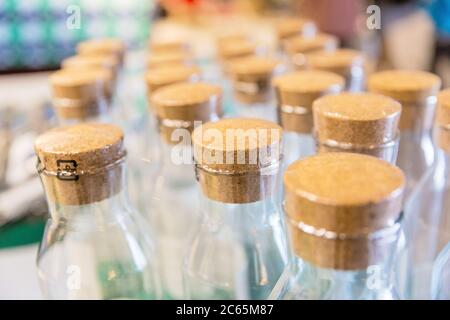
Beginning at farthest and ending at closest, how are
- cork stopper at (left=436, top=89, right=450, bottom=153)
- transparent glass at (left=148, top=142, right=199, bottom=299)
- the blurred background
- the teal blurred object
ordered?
the teal blurred object, the blurred background, transparent glass at (left=148, top=142, right=199, bottom=299), cork stopper at (left=436, top=89, right=450, bottom=153)

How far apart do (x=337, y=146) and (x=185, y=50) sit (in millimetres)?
488

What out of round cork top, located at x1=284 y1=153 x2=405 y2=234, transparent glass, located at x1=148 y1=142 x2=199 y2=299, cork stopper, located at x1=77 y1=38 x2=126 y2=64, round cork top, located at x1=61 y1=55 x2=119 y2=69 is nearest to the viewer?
round cork top, located at x1=284 y1=153 x2=405 y2=234

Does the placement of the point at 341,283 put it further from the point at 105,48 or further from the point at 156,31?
the point at 156,31

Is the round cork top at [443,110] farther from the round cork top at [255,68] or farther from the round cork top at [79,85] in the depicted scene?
the round cork top at [79,85]

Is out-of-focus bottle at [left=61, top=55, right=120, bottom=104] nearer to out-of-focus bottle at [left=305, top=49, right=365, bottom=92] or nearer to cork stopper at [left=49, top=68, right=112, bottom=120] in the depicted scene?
cork stopper at [left=49, top=68, right=112, bottom=120]

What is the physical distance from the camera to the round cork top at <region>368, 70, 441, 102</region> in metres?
0.38

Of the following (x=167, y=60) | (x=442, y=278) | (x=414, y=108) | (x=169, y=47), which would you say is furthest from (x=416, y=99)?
(x=169, y=47)

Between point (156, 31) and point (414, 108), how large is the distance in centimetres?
128

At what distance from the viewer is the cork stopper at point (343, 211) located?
225mm

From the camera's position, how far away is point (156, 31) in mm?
1557

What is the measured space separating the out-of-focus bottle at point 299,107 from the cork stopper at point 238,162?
0.08m

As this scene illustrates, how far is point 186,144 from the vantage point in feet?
1.33

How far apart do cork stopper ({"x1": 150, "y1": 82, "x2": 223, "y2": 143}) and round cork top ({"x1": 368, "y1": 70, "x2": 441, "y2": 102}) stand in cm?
13

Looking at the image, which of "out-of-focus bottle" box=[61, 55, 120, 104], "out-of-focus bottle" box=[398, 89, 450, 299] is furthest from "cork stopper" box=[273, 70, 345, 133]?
"out-of-focus bottle" box=[61, 55, 120, 104]
